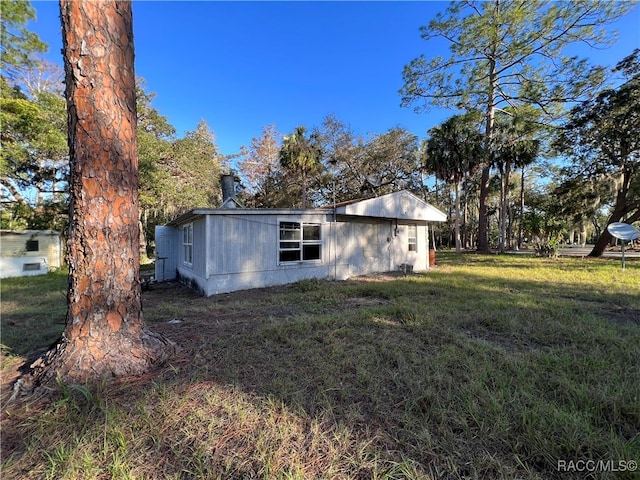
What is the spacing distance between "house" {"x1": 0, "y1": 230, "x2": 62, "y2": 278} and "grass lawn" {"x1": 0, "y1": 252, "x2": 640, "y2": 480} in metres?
10.7

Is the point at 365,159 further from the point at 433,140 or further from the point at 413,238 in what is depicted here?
the point at 413,238

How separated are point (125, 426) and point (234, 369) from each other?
0.96m

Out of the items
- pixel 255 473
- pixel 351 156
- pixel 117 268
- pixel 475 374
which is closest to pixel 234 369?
pixel 255 473

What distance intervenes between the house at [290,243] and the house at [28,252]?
6.27m

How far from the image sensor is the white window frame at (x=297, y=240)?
8508mm

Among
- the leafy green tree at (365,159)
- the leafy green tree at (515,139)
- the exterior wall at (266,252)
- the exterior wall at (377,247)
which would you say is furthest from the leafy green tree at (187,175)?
the leafy green tree at (515,139)

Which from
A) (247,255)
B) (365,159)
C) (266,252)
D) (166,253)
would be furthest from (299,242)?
(365,159)

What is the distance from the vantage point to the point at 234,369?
274 cm

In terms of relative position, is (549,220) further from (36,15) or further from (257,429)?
(36,15)

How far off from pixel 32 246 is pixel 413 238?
54.2ft

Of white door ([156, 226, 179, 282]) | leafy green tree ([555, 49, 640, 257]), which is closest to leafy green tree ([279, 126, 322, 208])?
white door ([156, 226, 179, 282])

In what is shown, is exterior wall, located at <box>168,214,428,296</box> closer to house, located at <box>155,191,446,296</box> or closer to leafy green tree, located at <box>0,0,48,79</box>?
house, located at <box>155,191,446,296</box>

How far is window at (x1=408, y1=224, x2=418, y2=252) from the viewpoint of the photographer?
39.7 ft

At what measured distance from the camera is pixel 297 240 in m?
8.79
